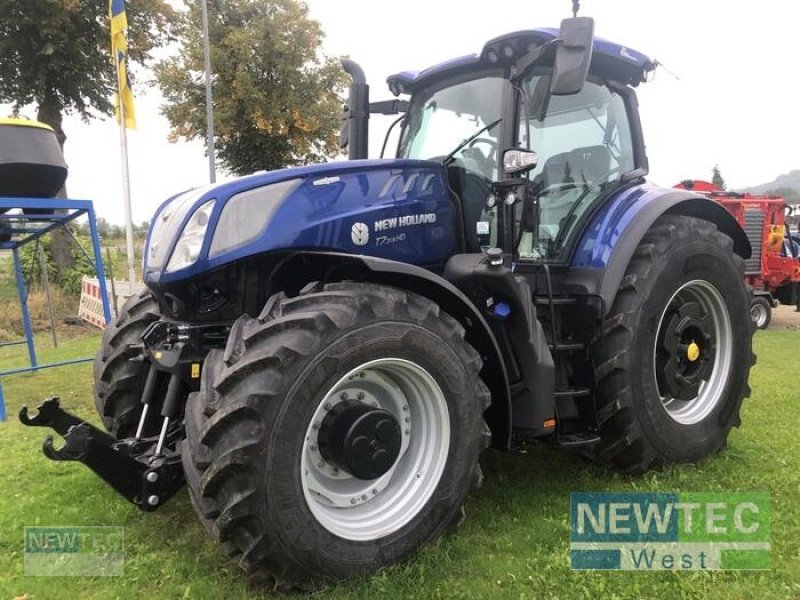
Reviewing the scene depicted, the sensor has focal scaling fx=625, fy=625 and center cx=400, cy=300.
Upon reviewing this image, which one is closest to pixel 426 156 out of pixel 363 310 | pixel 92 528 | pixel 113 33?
pixel 363 310

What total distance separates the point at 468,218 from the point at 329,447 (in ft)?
5.05

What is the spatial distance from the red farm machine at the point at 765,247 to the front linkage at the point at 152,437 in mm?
10773

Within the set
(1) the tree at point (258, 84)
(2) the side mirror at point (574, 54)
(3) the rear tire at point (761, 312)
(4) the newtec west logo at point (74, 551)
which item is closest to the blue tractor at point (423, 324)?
(2) the side mirror at point (574, 54)

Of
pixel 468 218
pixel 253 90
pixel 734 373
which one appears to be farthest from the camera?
pixel 253 90

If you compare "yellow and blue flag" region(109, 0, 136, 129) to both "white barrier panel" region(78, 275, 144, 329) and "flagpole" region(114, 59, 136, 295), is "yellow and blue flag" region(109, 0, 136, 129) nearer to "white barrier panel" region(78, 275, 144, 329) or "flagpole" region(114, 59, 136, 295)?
"flagpole" region(114, 59, 136, 295)

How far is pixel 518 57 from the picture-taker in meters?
3.41

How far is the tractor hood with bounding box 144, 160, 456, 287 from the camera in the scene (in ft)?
9.00

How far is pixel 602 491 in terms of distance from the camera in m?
3.53

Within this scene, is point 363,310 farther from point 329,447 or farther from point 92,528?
point 92,528

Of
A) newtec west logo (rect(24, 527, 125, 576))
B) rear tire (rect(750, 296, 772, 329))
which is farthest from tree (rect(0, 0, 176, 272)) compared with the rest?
rear tire (rect(750, 296, 772, 329))

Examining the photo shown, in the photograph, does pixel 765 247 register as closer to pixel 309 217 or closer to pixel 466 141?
pixel 466 141

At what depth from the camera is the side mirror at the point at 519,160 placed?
122 inches

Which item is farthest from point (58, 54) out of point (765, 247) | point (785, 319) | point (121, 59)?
point (785, 319)

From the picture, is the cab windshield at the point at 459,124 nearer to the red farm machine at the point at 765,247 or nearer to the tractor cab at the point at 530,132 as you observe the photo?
the tractor cab at the point at 530,132
